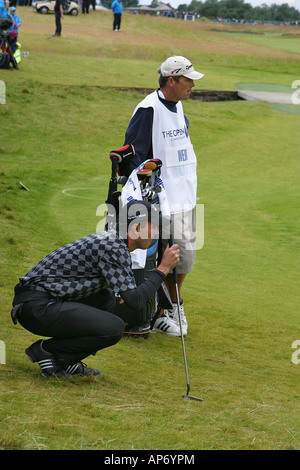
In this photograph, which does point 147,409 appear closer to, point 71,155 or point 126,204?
point 126,204

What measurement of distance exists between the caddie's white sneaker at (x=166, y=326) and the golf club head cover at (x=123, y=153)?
149 centimetres

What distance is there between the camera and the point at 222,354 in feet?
18.9

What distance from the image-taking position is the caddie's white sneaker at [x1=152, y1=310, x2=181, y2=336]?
6.18m

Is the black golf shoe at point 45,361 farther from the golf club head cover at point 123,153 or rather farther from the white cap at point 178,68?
the white cap at point 178,68

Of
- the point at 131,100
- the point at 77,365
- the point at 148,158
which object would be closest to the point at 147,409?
the point at 77,365

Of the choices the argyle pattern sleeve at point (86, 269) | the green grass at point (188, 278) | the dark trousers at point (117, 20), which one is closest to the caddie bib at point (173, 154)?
the green grass at point (188, 278)

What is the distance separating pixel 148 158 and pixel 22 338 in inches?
71.1

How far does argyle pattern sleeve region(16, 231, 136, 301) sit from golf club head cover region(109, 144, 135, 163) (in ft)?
4.24

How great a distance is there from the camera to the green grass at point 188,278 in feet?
→ 12.2

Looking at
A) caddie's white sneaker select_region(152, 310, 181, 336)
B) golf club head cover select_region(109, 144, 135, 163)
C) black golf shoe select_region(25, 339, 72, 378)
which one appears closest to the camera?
black golf shoe select_region(25, 339, 72, 378)

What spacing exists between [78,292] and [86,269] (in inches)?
6.5

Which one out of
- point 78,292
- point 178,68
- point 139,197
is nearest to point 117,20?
point 178,68

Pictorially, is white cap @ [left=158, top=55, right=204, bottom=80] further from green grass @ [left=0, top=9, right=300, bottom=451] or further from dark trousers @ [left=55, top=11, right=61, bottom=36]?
dark trousers @ [left=55, top=11, right=61, bottom=36]

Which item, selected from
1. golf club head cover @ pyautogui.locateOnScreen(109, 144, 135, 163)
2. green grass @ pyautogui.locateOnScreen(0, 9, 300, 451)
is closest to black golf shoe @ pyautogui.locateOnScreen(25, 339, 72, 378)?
green grass @ pyautogui.locateOnScreen(0, 9, 300, 451)
